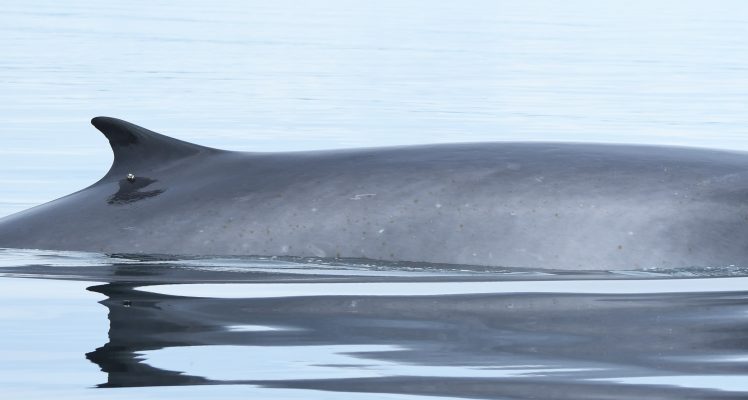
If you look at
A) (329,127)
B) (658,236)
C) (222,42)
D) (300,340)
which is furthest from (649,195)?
(222,42)

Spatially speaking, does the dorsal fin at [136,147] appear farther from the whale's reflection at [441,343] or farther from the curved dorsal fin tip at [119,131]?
the whale's reflection at [441,343]

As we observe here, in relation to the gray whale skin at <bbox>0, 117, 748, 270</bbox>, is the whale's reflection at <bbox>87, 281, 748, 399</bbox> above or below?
below

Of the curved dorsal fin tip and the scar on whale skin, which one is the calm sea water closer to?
the scar on whale skin

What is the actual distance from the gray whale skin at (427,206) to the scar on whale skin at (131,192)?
0.4 inches

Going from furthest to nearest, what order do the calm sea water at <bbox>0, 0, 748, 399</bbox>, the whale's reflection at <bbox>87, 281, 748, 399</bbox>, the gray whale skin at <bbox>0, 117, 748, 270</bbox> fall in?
the gray whale skin at <bbox>0, 117, 748, 270</bbox> → the calm sea water at <bbox>0, 0, 748, 399</bbox> → the whale's reflection at <bbox>87, 281, 748, 399</bbox>

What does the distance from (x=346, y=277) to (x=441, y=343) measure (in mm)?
1642

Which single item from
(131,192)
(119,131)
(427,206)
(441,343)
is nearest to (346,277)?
(427,206)

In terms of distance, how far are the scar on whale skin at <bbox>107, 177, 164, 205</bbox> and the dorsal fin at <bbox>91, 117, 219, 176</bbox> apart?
0.36 ft

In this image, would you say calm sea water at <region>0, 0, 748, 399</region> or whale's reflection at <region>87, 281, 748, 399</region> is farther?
calm sea water at <region>0, 0, 748, 399</region>

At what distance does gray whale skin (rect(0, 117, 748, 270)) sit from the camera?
8617mm

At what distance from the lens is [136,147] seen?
9.70m

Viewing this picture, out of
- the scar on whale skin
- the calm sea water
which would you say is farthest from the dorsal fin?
the calm sea water

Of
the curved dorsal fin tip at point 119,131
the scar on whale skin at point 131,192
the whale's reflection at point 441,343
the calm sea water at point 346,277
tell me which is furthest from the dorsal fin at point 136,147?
the whale's reflection at point 441,343

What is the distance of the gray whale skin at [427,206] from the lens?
862cm
